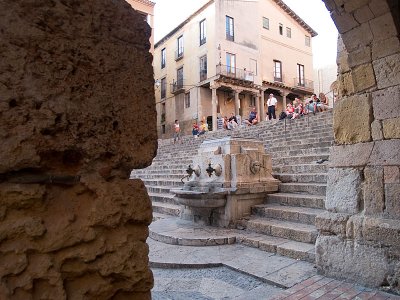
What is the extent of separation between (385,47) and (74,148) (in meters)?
3.48

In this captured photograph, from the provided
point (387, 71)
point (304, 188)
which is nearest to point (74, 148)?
point (387, 71)

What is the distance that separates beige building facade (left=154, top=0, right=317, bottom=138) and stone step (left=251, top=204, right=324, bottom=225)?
20715 millimetres

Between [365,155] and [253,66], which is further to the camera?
→ [253,66]

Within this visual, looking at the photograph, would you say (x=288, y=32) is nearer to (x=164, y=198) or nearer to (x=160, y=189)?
(x=160, y=189)

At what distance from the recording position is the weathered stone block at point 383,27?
10.7 ft

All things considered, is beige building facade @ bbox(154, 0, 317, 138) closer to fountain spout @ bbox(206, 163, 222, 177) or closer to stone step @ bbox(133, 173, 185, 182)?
stone step @ bbox(133, 173, 185, 182)

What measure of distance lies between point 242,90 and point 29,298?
91.2ft

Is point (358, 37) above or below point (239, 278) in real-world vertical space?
above

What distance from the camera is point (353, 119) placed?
11.9 ft

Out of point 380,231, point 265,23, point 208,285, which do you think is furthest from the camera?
point 265,23

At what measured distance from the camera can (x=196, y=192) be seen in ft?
18.1

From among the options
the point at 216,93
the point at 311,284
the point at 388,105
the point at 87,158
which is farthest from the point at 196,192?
the point at 216,93

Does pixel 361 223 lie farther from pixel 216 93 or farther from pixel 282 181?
pixel 216 93

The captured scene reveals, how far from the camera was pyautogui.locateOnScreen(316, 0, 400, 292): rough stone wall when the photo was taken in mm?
3148
